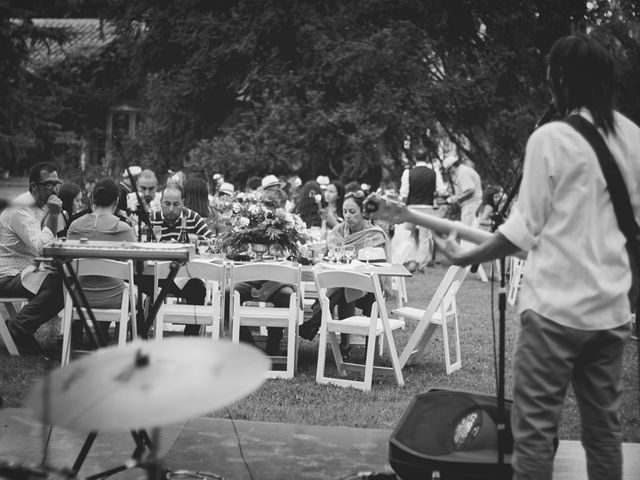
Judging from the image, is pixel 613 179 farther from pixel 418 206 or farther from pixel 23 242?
pixel 418 206

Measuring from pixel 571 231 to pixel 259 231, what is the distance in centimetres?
491

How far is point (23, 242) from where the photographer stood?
7.48 metres

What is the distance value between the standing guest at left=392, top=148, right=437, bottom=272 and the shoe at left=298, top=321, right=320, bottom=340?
5.25 m

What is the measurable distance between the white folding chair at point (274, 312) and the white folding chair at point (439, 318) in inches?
37.1

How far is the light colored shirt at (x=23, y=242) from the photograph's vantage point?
23.9 ft

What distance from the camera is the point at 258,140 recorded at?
59.5 ft

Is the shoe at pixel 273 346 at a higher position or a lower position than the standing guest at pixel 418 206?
lower


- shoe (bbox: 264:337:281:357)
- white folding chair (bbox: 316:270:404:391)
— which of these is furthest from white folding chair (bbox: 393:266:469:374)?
shoe (bbox: 264:337:281:357)

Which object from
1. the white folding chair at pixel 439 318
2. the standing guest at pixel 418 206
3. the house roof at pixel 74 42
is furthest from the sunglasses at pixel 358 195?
the house roof at pixel 74 42

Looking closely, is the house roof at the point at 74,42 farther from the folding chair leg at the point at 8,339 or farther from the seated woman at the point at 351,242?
the folding chair leg at the point at 8,339

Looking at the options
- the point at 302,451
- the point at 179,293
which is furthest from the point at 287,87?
the point at 302,451

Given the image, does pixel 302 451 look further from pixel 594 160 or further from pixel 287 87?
pixel 287 87

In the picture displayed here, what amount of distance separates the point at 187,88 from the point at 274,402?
14137 millimetres

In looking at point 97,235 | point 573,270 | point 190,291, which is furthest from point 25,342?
point 573,270
